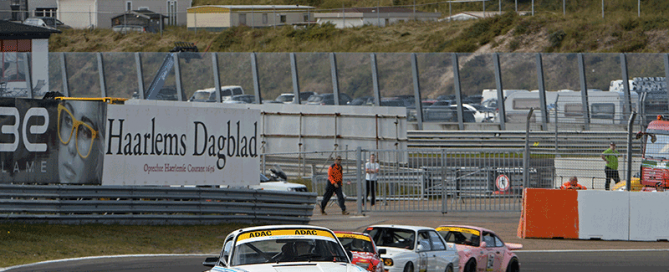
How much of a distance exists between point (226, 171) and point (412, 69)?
12593 mm

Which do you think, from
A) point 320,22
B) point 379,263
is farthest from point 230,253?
point 320,22

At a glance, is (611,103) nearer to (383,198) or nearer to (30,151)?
(383,198)

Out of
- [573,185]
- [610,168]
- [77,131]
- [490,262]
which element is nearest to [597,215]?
[573,185]

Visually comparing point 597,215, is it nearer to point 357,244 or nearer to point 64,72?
point 357,244

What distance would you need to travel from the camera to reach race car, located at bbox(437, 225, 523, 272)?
12.5 meters

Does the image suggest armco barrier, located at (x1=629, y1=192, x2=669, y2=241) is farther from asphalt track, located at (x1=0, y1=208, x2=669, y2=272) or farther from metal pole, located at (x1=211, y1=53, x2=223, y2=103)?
metal pole, located at (x1=211, y1=53, x2=223, y2=103)

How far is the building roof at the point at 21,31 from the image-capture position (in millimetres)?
31720

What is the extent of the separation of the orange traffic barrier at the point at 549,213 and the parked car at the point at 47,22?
41.4m

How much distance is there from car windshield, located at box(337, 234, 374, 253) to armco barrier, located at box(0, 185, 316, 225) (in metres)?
5.98

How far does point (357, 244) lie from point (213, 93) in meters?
21.5

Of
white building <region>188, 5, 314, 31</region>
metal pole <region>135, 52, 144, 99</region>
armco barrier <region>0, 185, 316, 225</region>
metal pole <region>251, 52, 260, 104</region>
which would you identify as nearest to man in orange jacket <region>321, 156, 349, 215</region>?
armco barrier <region>0, 185, 316, 225</region>

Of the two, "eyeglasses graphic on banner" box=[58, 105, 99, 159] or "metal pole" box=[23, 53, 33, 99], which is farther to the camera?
"metal pole" box=[23, 53, 33, 99]

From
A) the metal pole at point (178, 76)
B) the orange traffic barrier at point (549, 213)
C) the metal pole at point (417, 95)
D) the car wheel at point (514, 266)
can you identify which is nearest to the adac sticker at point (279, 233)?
the car wheel at point (514, 266)

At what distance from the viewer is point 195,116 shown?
16438mm
